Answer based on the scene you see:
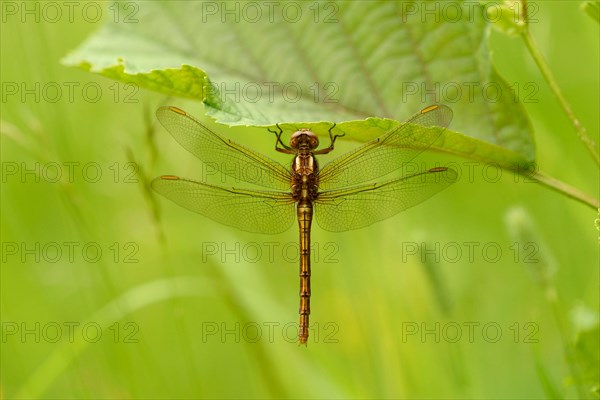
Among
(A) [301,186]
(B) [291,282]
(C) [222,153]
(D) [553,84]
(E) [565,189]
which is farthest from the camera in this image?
(B) [291,282]

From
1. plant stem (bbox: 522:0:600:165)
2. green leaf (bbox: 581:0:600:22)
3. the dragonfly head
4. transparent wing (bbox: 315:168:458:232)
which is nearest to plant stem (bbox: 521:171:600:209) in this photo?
plant stem (bbox: 522:0:600:165)

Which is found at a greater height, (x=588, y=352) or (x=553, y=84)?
(x=553, y=84)

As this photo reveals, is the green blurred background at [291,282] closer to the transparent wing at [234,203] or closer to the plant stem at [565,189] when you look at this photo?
the transparent wing at [234,203]

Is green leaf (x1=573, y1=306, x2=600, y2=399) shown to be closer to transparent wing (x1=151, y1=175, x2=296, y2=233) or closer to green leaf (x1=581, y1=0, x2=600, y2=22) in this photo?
green leaf (x1=581, y1=0, x2=600, y2=22)

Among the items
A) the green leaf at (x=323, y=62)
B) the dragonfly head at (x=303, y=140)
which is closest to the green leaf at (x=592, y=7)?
the green leaf at (x=323, y=62)

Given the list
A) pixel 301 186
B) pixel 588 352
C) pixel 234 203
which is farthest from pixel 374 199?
pixel 588 352

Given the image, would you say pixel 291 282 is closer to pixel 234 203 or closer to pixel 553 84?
pixel 234 203

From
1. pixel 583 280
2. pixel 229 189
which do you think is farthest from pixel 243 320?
pixel 583 280
